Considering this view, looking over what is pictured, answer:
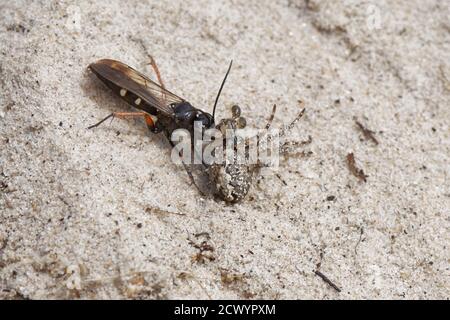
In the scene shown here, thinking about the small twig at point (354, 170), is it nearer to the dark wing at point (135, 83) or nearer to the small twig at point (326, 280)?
the small twig at point (326, 280)

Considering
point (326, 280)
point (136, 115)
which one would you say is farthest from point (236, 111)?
point (326, 280)

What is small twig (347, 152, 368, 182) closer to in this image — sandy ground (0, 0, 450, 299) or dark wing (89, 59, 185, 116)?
sandy ground (0, 0, 450, 299)

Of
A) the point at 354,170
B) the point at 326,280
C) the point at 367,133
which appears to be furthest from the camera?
the point at 367,133

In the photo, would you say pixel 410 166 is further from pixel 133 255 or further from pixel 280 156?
pixel 133 255

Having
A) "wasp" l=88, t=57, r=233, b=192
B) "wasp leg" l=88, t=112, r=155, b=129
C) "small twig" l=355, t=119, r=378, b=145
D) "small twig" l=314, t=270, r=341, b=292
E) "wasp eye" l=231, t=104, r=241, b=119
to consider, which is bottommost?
"small twig" l=314, t=270, r=341, b=292

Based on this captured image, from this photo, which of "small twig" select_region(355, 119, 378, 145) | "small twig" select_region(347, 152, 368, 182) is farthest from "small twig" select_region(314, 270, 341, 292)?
"small twig" select_region(355, 119, 378, 145)

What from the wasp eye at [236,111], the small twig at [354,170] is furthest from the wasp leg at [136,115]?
the small twig at [354,170]

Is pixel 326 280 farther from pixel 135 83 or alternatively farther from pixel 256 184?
pixel 135 83
